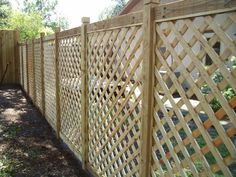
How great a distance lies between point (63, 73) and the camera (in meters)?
5.21

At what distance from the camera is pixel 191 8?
6.23ft

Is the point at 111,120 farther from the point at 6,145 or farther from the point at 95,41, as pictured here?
the point at 6,145

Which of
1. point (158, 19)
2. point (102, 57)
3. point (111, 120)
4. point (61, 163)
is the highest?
point (158, 19)

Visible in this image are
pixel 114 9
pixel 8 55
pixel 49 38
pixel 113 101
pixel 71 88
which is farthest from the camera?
pixel 114 9

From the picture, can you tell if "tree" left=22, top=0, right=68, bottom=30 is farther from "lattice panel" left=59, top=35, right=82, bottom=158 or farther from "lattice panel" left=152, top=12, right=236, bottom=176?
"lattice panel" left=152, top=12, right=236, bottom=176

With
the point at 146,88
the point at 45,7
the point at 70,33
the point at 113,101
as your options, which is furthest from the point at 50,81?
the point at 45,7

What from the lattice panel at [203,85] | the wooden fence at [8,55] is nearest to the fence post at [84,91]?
the lattice panel at [203,85]

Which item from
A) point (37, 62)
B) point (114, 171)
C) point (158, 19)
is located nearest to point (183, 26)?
point (158, 19)

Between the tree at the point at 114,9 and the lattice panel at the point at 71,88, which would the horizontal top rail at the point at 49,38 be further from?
the tree at the point at 114,9

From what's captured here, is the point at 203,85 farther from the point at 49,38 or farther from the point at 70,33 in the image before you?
the point at 49,38

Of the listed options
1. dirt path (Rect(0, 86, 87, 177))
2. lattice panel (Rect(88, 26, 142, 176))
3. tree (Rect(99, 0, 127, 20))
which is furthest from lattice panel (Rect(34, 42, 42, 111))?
tree (Rect(99, 0, 127, 20))

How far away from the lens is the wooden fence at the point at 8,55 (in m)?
13.4

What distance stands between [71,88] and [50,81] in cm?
169

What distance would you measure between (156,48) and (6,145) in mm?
4011
